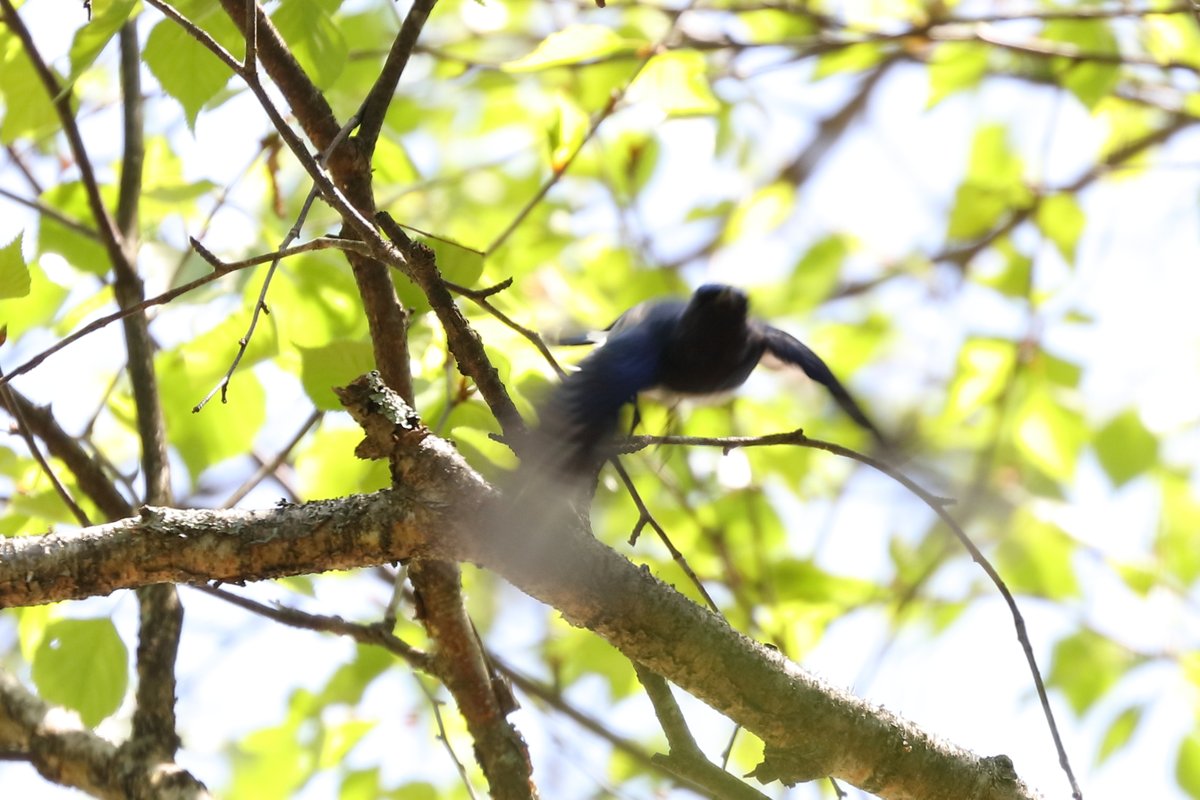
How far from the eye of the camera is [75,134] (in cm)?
135

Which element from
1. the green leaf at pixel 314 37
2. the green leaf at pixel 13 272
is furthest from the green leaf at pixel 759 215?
the green leaf at pixel 13 272

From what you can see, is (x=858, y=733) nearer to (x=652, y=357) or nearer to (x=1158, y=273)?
(x=652, y=357)

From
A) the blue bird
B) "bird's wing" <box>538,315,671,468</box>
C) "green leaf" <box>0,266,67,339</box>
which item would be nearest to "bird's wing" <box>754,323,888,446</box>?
the blue bird

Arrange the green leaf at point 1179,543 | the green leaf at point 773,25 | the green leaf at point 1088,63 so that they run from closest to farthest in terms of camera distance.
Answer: the green leaf at point 1088,63
the green leaf at point 1179,543
the green leaf at point 773,25

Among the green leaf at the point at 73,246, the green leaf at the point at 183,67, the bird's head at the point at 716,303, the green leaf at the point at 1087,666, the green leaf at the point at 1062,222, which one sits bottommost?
the bird's head at the point at 716,303

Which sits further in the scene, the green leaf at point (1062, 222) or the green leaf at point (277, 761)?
the green leaf at point (1062, 222)

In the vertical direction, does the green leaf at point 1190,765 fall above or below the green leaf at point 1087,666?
below

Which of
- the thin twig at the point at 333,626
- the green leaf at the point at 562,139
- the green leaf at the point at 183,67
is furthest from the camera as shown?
the green leaf at the point at 562,139

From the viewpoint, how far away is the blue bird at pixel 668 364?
94 cm

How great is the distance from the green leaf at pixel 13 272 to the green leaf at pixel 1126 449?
180 cm

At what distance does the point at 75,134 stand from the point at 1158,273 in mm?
2667

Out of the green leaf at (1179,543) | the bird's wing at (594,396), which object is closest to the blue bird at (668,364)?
the bird's wing at (594,396)

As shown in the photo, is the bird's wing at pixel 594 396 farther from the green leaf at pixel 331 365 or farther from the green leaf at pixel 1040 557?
the green leaf at pixel 1040 557

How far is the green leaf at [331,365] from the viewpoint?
1008mm
